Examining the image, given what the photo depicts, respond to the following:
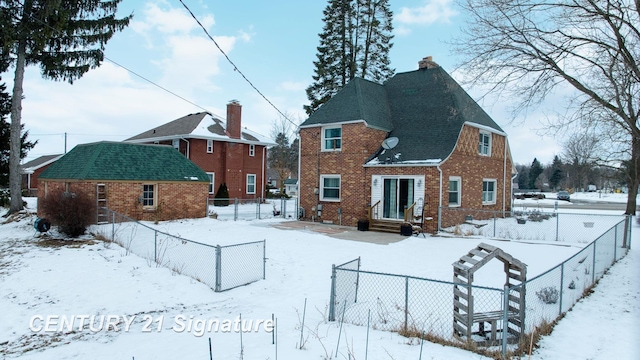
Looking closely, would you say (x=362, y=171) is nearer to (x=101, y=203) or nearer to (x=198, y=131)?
(x=101, y=203)

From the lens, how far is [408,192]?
Result: 17797 millimetres

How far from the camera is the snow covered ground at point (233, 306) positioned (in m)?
5.56

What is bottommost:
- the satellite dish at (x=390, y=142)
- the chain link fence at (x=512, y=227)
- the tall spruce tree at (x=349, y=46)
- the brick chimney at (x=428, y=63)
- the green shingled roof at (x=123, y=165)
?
the chain link fence at (x=512, y=227)

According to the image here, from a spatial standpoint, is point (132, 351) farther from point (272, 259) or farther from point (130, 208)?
point (130, 208)

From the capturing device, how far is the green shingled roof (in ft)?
57.6

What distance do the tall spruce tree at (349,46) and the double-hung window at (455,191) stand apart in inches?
674

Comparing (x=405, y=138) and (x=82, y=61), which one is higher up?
(x=82, y=61)

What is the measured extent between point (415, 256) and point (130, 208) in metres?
13.1

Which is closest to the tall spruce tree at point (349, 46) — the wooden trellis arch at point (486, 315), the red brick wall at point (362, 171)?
the red brick wall at point (362, 171)

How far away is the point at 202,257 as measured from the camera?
37.8 ft

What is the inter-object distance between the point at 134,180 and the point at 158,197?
54.5 inches

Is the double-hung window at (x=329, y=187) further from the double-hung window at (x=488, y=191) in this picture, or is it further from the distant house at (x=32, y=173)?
the distant house at (x=32, y=173)

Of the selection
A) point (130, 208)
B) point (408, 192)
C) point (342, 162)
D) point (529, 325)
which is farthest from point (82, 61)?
point (529, 325)

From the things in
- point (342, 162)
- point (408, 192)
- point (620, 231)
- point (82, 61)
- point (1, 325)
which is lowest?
point (1, 325)
